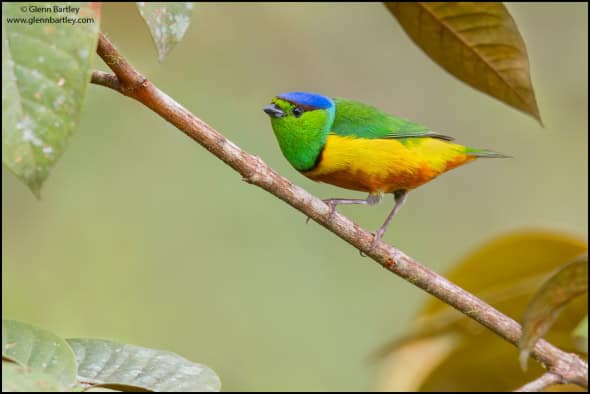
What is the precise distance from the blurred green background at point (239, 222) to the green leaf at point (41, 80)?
3.56 m

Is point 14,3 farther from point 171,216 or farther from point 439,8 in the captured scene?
point 171,216

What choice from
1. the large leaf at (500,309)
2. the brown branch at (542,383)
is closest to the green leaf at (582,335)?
the large leaf at (500,309)

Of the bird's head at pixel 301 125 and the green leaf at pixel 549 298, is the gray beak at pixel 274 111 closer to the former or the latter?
the bird's head at pixel 301 125

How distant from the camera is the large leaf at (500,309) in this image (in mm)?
2037

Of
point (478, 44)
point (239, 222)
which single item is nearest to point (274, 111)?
point (478, 44)

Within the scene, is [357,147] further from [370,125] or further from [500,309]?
[500,309]

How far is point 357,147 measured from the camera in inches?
99.6

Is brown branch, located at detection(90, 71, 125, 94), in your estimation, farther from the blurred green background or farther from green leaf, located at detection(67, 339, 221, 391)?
the blurred green background

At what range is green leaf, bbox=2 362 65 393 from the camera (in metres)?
0.80

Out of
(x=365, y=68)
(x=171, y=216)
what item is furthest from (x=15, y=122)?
(x=365, y=68)

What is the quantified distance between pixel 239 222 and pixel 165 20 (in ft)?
13.9

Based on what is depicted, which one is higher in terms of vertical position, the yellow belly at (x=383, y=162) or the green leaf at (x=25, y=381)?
the yellow belly at (x=383, y=162)

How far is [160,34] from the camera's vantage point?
3.14 feet

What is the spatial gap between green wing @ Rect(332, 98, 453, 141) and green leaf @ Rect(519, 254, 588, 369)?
1.37 m
